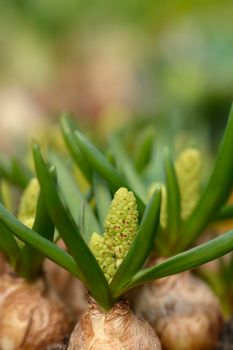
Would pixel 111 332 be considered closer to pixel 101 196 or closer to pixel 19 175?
pixel 101 196

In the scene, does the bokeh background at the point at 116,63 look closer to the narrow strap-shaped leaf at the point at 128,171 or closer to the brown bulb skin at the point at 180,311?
the narrow strap-shaped leaf at the point at 128,171

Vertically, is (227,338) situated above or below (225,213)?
below

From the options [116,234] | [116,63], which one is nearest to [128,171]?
[116,234]

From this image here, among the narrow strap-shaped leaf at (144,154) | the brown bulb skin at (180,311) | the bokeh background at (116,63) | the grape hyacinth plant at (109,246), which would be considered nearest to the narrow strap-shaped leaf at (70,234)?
the grape hyacinth plant at (109,246)

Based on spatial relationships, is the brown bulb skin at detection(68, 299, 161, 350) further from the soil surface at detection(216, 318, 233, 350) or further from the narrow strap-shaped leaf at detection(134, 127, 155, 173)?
the narrow strap-shaped leaf at detection(134, 127, 155, 173)

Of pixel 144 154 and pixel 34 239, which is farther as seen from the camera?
pixel 144 154

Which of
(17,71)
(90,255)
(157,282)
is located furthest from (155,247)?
(17,71)
